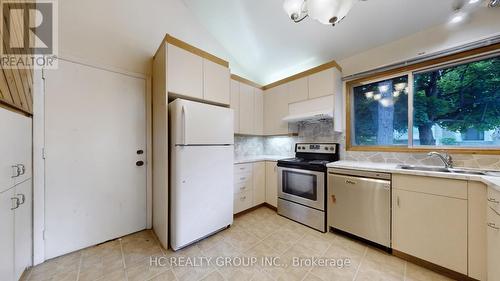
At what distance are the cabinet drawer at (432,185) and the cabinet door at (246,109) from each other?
209 cm

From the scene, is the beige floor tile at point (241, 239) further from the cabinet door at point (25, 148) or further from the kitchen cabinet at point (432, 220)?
the cabinet door at point (25, 148)

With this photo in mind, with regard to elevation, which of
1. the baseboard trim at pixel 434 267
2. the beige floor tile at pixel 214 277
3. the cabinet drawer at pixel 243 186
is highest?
the cabinet drawer at pixel 243 186

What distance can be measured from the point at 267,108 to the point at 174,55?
1.87 m

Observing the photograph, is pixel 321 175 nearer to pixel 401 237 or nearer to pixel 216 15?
pixel 401 237

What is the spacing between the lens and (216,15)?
2.54m

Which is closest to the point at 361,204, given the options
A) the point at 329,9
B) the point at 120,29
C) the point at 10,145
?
the point at 329,9

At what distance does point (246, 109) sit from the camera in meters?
3.07

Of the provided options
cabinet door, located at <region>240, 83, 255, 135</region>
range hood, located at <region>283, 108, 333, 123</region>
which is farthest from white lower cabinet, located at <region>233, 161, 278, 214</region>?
range hood, located at <region>283, 108, 333, 123</region>

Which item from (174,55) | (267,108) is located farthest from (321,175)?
(174,55)

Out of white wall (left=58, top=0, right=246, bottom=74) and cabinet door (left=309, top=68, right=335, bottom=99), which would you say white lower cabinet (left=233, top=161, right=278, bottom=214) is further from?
white wall (left=58, top=0, right=246, bottom=74)

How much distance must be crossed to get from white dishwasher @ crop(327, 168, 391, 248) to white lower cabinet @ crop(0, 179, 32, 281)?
2.78 metres

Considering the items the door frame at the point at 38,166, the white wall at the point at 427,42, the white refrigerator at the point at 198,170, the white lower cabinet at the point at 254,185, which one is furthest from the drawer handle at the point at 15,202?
the white wall at the point at 427,42

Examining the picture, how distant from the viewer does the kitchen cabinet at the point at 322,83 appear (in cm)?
238

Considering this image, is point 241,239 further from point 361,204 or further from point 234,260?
point 361,204
